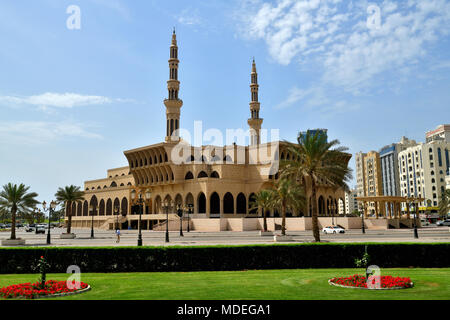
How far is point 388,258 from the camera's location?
16.5 meters

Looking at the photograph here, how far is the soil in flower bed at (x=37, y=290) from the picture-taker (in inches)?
408

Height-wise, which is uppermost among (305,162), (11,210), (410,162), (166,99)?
(166,99)

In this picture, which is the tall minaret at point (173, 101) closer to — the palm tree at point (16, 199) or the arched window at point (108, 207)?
the arched window at point (108, 207)

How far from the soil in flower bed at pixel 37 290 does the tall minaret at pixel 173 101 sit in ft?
204

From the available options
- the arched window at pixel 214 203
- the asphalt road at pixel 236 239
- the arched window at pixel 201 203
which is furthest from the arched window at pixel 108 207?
the asphalt road at pixel 236 239

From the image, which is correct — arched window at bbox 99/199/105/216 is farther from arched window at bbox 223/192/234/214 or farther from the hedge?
the hedge

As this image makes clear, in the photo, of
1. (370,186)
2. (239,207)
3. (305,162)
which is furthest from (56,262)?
(370,186)

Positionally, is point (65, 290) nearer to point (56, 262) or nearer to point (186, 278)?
point (186, 278)

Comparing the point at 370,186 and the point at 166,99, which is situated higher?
the point at 166,99

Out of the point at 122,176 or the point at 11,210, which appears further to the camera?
the point at 122,176

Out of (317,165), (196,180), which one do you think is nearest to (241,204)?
(196,180)

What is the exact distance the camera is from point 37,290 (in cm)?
1083

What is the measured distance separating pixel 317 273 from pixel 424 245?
5.58 metres

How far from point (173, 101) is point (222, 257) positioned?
5912 centimetres
